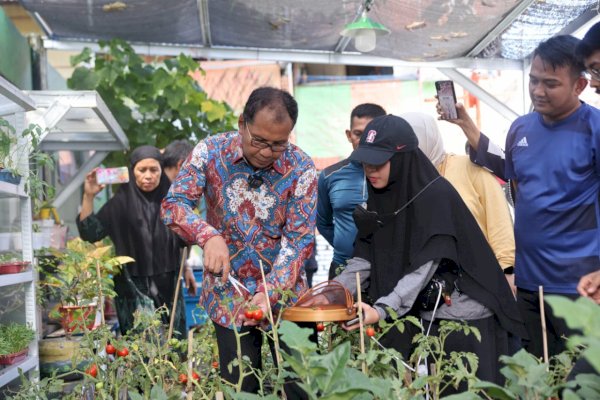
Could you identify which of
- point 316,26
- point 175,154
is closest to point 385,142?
point 175,154

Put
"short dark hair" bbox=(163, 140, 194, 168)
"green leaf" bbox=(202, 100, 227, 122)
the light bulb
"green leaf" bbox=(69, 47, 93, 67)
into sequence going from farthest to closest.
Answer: "green leaf" bbox=(202, 100, 227, 122) → "green leaf" bbox=(69, 47, 93, 67) → "short dark hair" bbox=(163, 140, 194, 168) → the light bulb

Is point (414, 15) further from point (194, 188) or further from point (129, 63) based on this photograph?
point (194, 188)

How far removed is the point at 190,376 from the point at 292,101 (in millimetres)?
1130

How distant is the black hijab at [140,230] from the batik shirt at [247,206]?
3.07m

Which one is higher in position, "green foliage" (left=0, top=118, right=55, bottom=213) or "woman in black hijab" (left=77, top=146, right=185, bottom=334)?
"green foliage" (left=0, top=118, right=55, bottom=213)

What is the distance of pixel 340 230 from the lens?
4.78 m

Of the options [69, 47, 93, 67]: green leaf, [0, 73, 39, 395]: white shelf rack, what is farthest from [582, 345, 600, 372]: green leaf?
[69, 47, 93, 67]: green leaf

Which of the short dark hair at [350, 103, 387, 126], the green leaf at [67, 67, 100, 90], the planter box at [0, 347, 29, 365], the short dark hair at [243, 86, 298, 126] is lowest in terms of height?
the planter box at [0, 347, 29, 365]

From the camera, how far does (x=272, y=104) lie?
340cm

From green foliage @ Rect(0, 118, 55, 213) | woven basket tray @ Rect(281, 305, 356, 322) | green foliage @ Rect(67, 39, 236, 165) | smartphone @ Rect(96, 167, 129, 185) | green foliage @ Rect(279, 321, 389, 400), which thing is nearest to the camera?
green foliage @ Rect(279, 321, 389, 400)

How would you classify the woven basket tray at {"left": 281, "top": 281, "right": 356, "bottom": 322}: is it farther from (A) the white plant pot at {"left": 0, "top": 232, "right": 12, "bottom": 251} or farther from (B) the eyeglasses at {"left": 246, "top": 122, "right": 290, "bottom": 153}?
(A) the white plant pot at {"left": 0, "top": 232, "right": 12, "bottom": 251}

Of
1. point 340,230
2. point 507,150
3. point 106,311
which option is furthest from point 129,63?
point 507,150

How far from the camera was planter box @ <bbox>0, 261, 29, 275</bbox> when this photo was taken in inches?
170

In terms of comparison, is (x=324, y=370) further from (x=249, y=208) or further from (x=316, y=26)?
(x=316, y=26)
